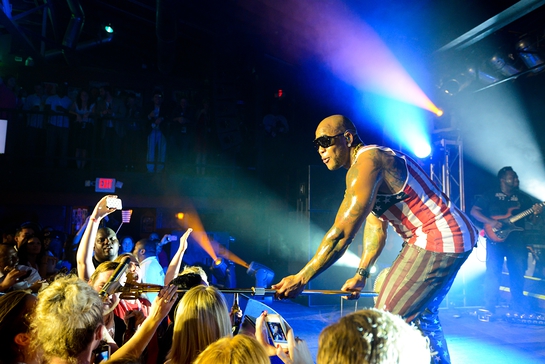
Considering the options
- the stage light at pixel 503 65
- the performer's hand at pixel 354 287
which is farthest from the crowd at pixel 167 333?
the stage light at pixel 503 65

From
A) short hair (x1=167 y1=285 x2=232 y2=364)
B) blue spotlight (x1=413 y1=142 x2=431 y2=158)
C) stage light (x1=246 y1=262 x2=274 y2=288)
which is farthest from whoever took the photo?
stage light (x1=246 y1=262 x2=274 y2=288)

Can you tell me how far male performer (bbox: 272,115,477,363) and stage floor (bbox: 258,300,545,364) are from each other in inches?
96.9

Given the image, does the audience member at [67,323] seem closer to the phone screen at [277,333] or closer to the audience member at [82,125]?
the phone screen at [277,333]

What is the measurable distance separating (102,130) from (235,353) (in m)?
9.87

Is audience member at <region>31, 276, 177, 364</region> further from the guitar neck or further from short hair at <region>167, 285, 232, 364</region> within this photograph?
the guitar neck

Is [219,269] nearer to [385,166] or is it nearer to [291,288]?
[291,288]

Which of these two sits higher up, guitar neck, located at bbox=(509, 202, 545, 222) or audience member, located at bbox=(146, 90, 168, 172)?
audience member, located at bbox=(146, 90, 168, 172)

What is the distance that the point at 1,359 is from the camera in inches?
65.0

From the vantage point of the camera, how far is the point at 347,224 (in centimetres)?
242

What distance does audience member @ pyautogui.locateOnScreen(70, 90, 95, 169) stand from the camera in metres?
9.92

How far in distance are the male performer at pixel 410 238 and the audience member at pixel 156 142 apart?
28.0ft

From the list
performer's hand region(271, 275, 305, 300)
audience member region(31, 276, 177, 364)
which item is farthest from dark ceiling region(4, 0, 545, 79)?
audience member region(31, 276, 177, 364)

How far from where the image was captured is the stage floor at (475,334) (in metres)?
4.62

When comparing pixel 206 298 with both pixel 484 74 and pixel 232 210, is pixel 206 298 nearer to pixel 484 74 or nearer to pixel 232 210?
pixel 484 74
